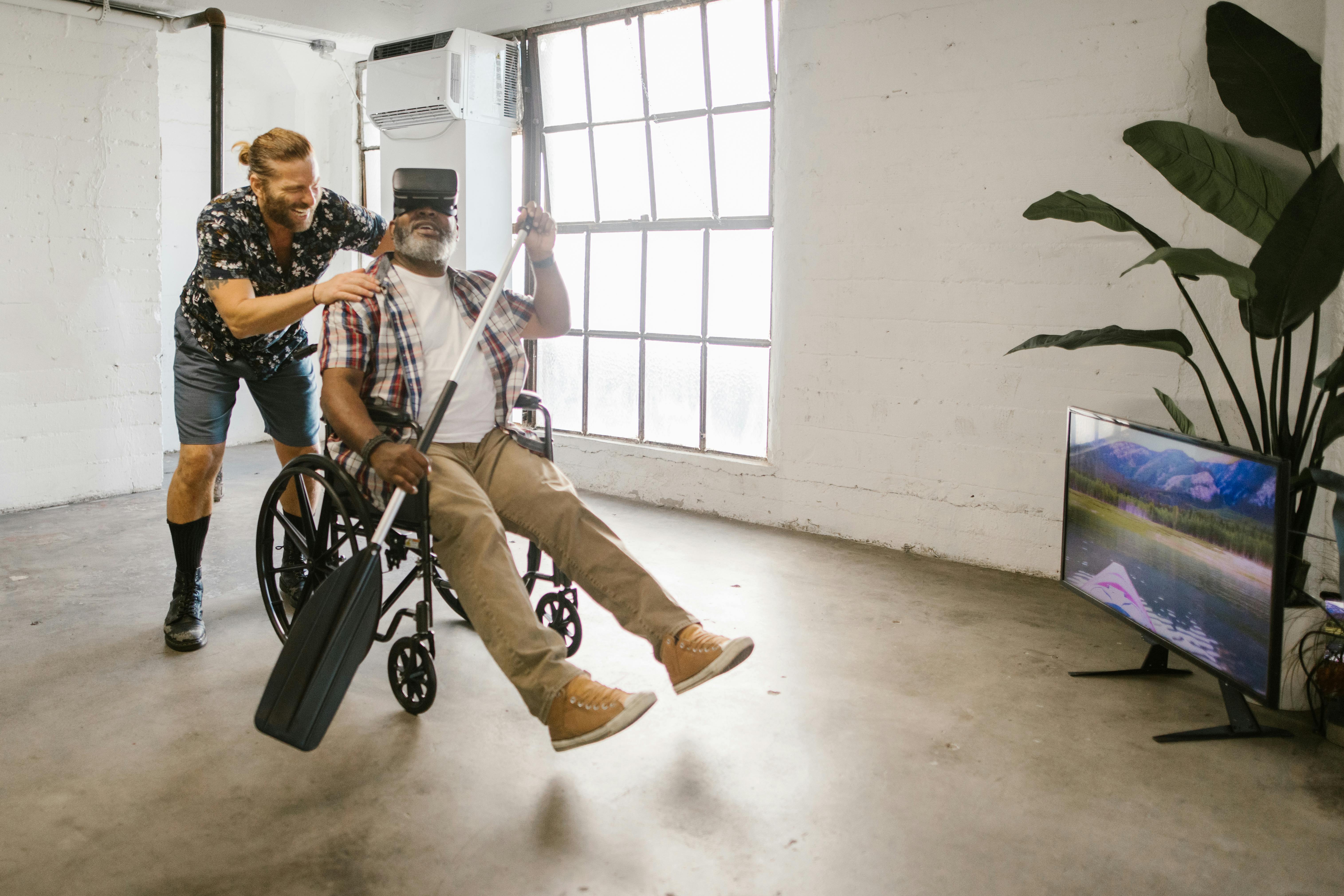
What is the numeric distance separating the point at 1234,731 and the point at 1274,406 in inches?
33.4

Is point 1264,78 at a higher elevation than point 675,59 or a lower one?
lower

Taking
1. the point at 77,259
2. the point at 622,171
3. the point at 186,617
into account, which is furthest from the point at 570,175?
the point at 186,617

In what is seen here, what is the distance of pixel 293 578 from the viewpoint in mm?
2965

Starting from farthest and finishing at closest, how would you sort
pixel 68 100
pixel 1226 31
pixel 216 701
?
pixel 68 100 → pixel 1226 31 → pixel 216 701

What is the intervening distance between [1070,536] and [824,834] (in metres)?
1.32

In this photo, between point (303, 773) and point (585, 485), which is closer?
point (303, 773)

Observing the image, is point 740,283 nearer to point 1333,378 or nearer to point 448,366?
point 448,366

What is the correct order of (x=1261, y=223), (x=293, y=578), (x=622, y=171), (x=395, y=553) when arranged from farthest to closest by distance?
(x=622, y=171)
(x=293, y=578)
(x=1261, y=223)
(x=395, y=553)

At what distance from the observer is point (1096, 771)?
2.13 metres

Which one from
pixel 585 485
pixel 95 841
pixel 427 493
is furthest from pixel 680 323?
pixel 95 841

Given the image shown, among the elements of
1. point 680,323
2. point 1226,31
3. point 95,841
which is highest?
point 1226,31

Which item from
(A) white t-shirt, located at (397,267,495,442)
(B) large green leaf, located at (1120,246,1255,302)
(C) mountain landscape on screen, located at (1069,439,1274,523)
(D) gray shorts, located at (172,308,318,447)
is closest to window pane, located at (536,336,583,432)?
(D) gray shorts, located at (172,308,318,447)

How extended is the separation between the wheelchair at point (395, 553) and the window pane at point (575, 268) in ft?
6.54

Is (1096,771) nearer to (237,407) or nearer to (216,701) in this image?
(216,701)
